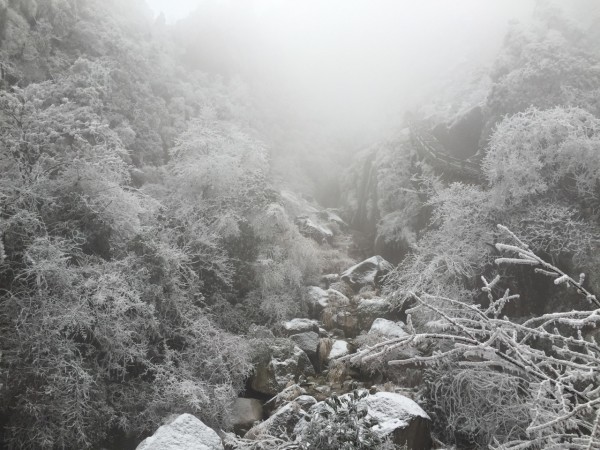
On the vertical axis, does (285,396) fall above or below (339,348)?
below

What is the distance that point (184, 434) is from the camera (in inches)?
281

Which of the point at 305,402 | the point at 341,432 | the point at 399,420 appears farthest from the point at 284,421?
the point at 341,432

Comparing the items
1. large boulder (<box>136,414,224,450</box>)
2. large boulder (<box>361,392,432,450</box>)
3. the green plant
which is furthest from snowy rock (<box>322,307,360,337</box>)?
the green plant

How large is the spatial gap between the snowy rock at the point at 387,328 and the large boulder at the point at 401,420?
14.6ft

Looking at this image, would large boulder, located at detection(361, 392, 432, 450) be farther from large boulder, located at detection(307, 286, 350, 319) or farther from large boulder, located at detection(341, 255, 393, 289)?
large boulder, located at detection(341, 255, 393, 289)

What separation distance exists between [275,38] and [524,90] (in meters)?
A: 26.6

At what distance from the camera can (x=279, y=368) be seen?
427 inches

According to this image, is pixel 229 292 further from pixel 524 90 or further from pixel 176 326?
pixel 524 90

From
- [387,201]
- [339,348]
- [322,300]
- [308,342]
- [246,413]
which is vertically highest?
[387,201]

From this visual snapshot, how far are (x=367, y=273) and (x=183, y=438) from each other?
10767 millimetres

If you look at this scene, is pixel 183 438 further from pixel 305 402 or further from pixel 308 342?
pixel 308 342

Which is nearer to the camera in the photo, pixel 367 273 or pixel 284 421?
pixel 284 421

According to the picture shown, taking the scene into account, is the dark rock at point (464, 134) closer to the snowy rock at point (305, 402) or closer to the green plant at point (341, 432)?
the snowy rock at point (305, 402)

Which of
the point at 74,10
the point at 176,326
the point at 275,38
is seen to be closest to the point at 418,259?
the point at 176,326
